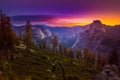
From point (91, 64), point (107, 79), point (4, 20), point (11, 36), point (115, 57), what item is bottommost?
point (91, 64)

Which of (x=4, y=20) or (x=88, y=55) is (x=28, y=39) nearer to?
(x=4, y=20)

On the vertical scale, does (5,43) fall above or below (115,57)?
above

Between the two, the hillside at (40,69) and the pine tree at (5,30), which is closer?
the hillside at (40,69)

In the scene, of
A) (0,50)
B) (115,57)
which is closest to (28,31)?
(0,50)

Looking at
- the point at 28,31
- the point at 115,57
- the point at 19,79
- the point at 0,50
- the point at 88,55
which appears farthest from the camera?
the point at 88,55

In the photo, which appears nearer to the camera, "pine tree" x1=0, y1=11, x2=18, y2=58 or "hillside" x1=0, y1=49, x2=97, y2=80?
"hillside" x1=0, y1=49, x2=97, y2=80

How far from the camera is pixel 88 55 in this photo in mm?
154500

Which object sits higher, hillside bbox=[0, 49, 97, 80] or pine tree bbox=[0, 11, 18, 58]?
pine tree bbox=[0, 11, 18, 58]

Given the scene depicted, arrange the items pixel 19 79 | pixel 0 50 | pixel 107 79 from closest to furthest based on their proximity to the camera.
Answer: pixel 19 79
pixel 107 79
pixel 0 50

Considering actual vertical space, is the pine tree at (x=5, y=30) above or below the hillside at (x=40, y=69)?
above

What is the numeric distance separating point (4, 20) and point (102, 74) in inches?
1537

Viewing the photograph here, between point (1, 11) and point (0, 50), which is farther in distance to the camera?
point (0, 50)

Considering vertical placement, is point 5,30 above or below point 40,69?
above

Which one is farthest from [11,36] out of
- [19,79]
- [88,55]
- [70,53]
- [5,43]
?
[70,53]
